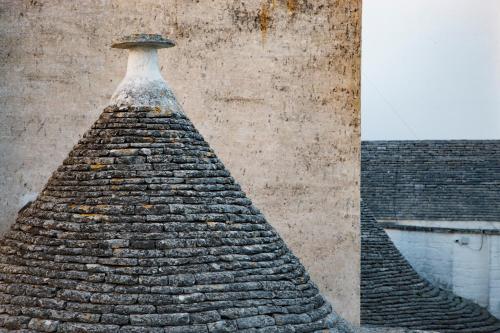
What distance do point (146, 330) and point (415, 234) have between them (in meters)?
18.0

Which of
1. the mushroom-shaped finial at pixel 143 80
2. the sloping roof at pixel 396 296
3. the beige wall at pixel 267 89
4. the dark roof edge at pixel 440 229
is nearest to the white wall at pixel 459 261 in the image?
the dark roof edge at pixel 440 229

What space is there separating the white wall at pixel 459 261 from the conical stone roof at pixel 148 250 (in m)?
15.2

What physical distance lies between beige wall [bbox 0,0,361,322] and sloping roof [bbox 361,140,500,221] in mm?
13435

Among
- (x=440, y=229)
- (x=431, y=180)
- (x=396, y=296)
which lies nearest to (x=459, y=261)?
(x=440, y=229)

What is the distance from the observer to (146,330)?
8102 millimetres

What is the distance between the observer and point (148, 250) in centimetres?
851

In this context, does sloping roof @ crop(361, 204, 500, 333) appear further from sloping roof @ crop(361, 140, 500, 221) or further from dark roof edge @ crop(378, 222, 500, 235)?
sloping roof @ crop(361, 140, 500, 221)

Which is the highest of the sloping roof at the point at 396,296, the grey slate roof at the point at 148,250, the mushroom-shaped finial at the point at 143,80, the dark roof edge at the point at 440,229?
the mushroom-shaped finial at the point at 143,80

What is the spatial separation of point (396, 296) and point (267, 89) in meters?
6.12

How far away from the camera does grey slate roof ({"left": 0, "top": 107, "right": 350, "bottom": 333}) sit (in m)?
8.30

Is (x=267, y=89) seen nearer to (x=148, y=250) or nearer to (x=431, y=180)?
(x=148, y=250)

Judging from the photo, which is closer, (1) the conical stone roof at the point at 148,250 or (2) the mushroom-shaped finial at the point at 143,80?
(1) the conical stone roof at the point at 148,250

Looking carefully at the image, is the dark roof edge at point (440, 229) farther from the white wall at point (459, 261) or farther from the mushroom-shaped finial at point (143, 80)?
the mushroom-shaped finial at point (143, 80)

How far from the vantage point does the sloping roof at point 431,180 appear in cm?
2734
